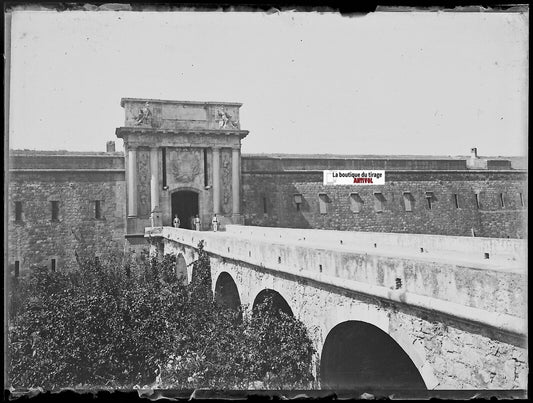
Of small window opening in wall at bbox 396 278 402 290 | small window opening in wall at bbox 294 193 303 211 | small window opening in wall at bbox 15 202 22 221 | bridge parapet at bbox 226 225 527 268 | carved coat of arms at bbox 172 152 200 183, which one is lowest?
small window opening in wall at bbox 396 278 402 290

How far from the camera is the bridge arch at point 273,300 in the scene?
31.9 feet

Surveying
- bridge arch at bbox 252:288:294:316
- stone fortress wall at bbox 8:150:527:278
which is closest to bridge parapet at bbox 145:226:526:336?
bridge arch at bbox 252:288:294:316

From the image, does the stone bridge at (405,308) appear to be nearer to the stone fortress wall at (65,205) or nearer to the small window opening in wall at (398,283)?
the small window opening in wall at (398,283)

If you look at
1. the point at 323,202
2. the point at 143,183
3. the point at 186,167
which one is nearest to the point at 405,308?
the point at 186,167

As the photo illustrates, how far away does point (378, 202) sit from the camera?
2431 cm

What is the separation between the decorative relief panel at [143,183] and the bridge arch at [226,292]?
32.9ft

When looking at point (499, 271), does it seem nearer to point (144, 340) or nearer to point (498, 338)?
point (498, 338)

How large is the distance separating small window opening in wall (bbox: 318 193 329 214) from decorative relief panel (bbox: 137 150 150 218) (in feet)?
25.3

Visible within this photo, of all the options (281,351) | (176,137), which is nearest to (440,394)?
(281,351)

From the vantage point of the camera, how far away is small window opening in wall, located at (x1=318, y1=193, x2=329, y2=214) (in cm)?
2431

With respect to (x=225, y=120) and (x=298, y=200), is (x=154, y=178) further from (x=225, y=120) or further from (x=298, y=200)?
(x=298, y=200)

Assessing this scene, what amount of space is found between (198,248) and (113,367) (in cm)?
511

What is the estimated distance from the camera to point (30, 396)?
6.52 metres

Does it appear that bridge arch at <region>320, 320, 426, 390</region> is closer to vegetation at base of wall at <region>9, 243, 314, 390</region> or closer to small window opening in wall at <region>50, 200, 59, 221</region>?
vegetation at base of wall at <region>9, 243, 314, 390</region>
